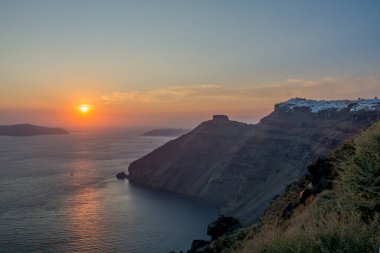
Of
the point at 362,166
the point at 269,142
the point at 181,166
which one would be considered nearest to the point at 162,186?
the point at 181,166

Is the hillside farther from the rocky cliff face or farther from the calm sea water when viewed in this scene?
the rocky cliff face

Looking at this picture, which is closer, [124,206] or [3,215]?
[3,215]

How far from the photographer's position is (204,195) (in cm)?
10844

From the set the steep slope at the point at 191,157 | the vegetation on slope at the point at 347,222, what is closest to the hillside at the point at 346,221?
the vegetation on slope at the point at 347,222

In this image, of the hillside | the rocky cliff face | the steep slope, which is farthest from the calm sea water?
the hillside

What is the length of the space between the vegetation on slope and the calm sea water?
160ft

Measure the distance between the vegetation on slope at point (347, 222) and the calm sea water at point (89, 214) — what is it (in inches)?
1921

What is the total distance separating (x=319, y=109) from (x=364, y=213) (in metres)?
113

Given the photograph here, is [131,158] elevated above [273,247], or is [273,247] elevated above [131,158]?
[273,247]

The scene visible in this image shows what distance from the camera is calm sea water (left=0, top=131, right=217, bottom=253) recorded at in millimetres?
59594

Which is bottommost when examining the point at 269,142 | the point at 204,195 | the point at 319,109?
the point at 204,195

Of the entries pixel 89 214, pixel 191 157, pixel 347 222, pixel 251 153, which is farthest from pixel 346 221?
pixel 191 157

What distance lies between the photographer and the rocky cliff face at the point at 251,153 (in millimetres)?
95062

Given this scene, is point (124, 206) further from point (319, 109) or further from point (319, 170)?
point (319, 170)
